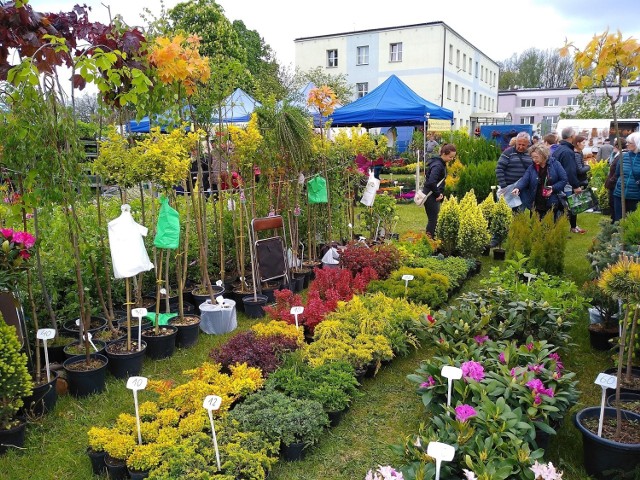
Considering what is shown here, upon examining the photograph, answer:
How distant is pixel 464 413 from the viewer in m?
2.51

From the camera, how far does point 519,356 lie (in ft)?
10.6

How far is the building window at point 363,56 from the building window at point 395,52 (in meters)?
1.57

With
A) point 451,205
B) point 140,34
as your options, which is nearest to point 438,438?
point 140,34

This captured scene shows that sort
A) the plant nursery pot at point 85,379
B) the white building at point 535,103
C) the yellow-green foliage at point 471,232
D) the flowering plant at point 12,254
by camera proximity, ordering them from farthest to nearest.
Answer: the white building at point 535,103, the yellow-green foliage at point 471,232, the plant nursery pot at point 85,379, the flowering plant at point 12,254

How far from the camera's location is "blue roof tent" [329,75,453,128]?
1196 cm

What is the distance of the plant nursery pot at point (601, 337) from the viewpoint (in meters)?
4.21

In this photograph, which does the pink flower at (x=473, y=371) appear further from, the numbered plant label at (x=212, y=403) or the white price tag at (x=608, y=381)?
the numbered plant label at (x=212, y=403)

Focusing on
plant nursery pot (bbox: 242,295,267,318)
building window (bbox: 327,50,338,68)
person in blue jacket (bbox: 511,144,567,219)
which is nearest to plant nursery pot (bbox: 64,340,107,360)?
plant nursery pot (bbox: 242,295,267,318)

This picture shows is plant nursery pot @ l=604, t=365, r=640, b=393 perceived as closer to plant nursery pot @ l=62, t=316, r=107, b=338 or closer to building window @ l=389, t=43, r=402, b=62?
plant nursery pot @ l=62, t=316, r=107, b=338

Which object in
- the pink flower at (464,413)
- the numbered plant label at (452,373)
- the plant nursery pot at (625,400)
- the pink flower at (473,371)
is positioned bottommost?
the plant nursery pot at (625,400)

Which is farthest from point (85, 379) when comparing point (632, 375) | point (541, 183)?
point (541, 183)

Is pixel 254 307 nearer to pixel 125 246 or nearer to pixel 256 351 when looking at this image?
pixel 256 351

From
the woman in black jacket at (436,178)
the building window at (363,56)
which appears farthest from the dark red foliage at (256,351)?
the building window at (363,56)

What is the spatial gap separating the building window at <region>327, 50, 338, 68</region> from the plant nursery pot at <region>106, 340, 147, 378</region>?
32.4 meters
